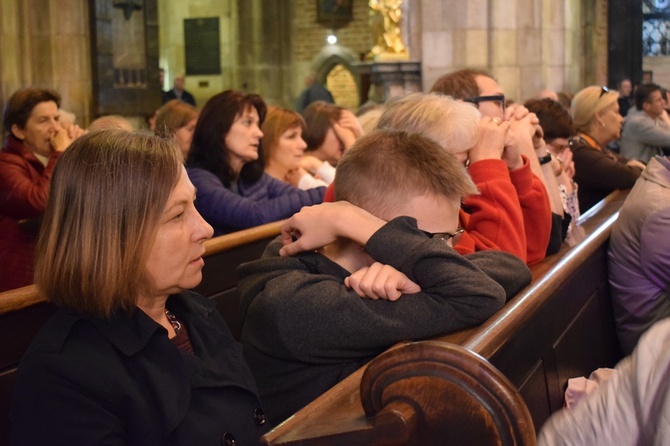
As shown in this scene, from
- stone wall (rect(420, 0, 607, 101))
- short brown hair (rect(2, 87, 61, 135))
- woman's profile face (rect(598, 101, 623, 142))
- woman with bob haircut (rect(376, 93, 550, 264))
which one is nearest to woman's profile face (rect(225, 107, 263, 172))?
short brown hair (rect(2, 87, 61, 135))

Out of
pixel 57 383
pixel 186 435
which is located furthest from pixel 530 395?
pixel 57 383

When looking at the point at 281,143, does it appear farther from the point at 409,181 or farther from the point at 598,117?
the point at 409,181

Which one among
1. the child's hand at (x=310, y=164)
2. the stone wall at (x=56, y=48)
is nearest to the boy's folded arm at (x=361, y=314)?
the child's hand at (x=310, y=164)

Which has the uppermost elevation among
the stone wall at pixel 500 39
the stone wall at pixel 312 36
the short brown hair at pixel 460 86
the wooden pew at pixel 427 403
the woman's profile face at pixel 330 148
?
the stone wall at pixel 312 36

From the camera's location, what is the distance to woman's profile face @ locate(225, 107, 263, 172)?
14.8 feet

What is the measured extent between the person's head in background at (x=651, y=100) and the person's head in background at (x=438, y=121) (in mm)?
6861

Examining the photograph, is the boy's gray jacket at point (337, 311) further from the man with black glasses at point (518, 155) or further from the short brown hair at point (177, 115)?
the short brown hair at point (177, 115)

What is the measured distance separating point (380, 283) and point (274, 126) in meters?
3.25

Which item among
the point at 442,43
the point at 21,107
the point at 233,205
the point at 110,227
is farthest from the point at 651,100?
the point at 110,227

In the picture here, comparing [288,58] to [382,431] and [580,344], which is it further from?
[382,431]

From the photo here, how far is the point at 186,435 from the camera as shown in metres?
1.77

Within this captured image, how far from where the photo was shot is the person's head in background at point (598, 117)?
668 centimetres

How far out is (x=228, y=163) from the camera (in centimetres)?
458

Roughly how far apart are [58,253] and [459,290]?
2.78ft
